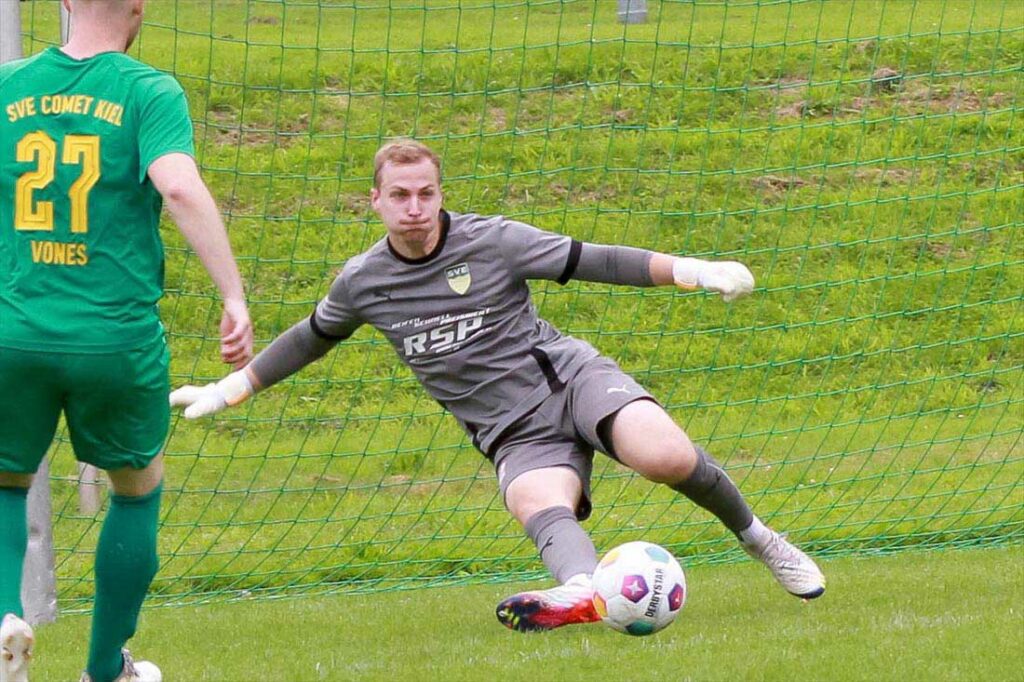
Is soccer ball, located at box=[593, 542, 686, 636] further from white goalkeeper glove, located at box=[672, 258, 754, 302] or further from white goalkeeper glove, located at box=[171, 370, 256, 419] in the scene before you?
white goalkeeper glove, located at box=[171, 370, 256, 419]

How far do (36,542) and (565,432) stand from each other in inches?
82.9

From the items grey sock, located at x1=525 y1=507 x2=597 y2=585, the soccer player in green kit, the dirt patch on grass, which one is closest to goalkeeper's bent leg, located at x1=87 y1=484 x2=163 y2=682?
the soccer player in green kit

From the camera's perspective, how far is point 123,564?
4609 mm

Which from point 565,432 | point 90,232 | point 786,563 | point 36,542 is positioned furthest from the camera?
point 36,542

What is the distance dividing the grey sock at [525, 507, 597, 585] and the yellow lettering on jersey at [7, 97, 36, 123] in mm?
1908

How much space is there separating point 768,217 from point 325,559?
4940 mm

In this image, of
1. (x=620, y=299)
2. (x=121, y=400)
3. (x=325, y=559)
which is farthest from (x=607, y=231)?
(x=121, y=400)

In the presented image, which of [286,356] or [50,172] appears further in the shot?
[286,356]

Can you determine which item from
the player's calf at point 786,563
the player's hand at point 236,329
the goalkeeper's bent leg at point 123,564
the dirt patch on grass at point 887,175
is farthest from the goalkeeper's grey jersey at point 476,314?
the dirt patch on grass at point 887,175

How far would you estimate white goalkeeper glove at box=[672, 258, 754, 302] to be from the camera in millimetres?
4754

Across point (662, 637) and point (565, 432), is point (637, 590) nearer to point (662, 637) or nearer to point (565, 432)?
point (565, 432)

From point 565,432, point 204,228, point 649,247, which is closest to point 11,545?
point 204,228

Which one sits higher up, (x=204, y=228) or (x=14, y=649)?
(x=204, y=228)

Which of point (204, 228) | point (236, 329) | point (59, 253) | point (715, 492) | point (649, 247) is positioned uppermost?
point (204, 228)
